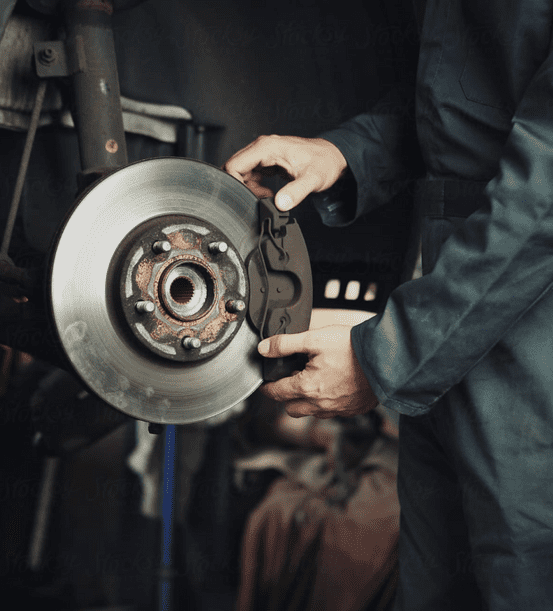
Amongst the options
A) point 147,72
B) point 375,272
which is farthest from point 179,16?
point 375,272

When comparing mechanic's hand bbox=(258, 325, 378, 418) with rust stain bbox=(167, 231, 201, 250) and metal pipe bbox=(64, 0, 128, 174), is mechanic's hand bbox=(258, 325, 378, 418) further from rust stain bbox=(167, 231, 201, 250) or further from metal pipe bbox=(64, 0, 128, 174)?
metal pipe bbox=(64, 0, 128, 174)

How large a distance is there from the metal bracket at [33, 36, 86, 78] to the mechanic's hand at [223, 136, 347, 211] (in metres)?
0.22

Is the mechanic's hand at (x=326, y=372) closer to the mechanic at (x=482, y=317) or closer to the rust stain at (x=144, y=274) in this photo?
the mechanic at (x=482, y=317)

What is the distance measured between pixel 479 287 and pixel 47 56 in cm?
58

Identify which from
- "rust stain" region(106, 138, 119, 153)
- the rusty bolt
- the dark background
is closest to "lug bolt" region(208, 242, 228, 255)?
"rust stain" region(106, 138, 119, 153)

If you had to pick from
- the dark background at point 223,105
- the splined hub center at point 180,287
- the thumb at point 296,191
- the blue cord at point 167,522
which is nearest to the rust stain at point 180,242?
the splined hub center at point 180,287

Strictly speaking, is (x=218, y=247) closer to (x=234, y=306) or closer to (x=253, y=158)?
(x=234, y=306)

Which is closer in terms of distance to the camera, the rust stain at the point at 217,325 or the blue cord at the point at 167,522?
the rust stain at the point at 217,325

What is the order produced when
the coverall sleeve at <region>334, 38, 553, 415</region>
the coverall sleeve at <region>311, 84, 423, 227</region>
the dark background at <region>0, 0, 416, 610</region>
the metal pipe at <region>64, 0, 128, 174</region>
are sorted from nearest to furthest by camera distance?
the coverall sleeve at <region>334, 38, 553, 415</region> < the metal pipe at <region>64, 0, 128, 174</region> < the coverall sleeve at <region>311, 84, 423, 227</region> < the dark background at <region>0, 0, 416, 610</region>

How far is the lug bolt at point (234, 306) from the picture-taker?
0.64 metres

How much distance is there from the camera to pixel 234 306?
25.3 inches

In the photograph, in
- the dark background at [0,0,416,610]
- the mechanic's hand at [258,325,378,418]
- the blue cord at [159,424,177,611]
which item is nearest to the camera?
the mechanic's hand at [258,325,378,418]

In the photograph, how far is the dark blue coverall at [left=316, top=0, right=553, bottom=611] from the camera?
0.54 meters

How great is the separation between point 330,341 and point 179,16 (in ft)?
2.48
